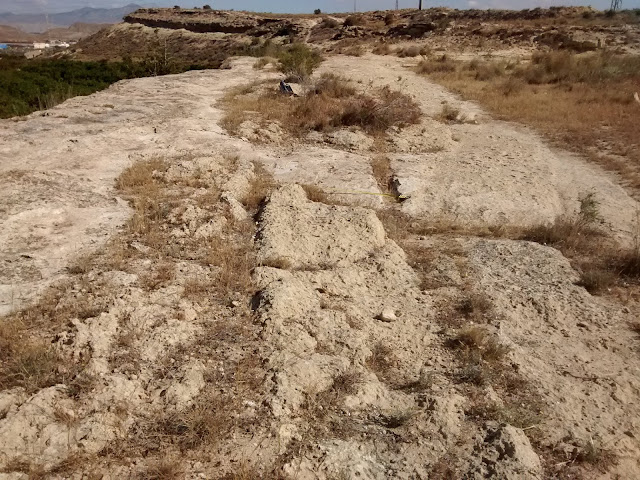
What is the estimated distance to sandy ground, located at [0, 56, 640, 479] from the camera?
2.80 m

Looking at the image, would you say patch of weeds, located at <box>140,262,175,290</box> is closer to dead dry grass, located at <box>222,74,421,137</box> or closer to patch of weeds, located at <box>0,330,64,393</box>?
patch of weeds, located at <box>0,330,64,393</box>

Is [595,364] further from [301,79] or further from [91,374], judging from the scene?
[301,79]

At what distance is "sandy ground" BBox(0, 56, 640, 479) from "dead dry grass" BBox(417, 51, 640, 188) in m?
1.36

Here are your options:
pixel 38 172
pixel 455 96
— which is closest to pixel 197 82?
pixel 455 96

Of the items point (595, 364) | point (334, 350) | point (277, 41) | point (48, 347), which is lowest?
point (595, 364)

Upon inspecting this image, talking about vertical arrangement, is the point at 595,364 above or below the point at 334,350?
below

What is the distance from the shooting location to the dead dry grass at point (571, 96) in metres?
8.98

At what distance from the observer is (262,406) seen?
301 cm

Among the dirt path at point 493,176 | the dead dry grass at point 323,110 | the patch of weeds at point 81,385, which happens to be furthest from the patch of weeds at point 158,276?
the dead dry grass at point 323,110

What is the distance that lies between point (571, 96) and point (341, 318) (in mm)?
11092

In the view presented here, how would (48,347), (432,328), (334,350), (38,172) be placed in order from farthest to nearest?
1. (38,172)
2. (432,328)
3. (334,350)
4. (48,347)

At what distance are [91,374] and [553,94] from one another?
12.8m

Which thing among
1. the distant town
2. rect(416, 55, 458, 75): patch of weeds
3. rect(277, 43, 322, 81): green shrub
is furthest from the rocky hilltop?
the distant town

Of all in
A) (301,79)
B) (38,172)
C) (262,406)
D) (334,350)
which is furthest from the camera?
(301,79)
